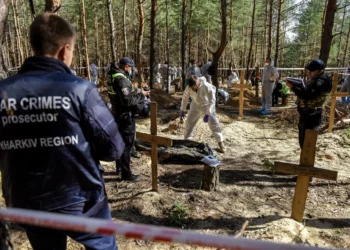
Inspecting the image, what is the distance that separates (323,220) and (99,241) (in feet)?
10.9

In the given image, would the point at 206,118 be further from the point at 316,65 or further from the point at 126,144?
the point at 316,65

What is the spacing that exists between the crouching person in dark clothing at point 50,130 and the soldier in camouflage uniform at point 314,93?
412 cm

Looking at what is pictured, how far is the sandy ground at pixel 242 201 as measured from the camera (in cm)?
350

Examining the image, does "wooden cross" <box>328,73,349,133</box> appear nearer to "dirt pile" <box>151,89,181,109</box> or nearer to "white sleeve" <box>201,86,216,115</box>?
"white sleeve" <box>201,86,216,115</box>

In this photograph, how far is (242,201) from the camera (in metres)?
4.44

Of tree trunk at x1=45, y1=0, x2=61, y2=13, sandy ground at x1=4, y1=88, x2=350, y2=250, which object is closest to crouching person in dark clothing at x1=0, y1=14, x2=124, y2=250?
sandy ground at x1=4, y1=88, x2=350, y2=250

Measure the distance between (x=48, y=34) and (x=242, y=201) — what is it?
3.73 metres

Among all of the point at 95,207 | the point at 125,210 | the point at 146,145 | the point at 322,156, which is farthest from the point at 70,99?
the point at 322,156

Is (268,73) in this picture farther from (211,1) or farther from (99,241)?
(211,1)

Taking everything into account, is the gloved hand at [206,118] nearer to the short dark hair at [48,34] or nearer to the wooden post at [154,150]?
the wooden post at [154,150]

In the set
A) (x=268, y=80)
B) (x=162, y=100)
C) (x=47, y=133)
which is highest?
(x=47, y=133)

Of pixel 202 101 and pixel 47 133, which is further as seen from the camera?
pixel 202 101

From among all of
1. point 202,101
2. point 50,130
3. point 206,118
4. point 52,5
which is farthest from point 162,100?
point 50,130

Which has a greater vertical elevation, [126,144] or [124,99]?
[124,99]
